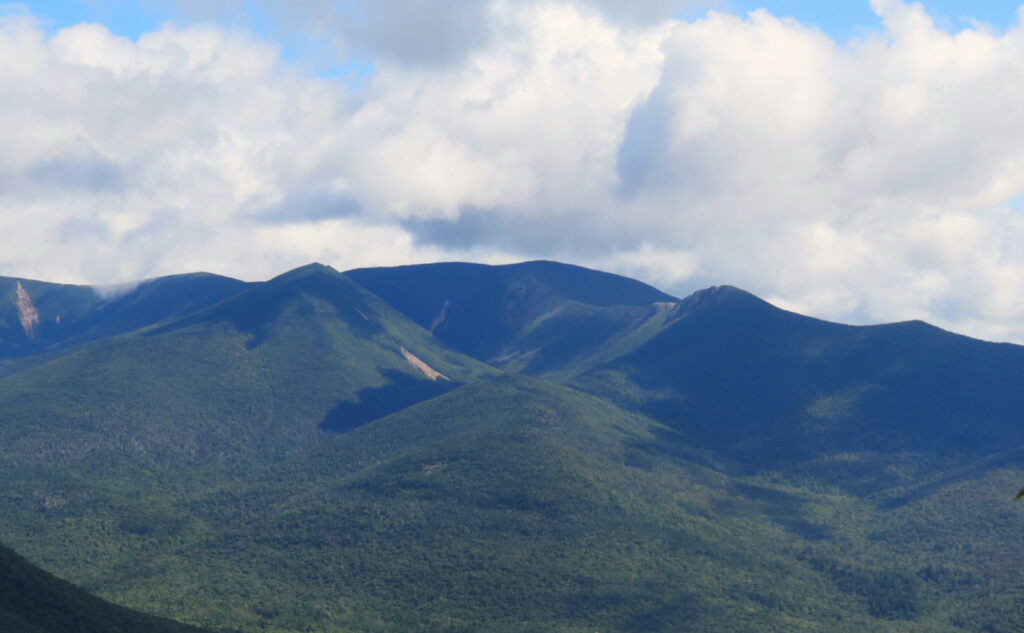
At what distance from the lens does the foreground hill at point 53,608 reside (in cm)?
11594

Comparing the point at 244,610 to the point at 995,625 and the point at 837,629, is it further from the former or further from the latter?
the point at 995,625

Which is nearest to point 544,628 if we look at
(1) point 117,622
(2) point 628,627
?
(2) point 628,627

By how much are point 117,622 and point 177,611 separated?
229 ft

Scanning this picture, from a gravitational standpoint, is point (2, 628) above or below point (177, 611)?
above

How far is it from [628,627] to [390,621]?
50.8 meters

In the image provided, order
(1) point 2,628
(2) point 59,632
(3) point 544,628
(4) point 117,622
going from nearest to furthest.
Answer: (1) point 2,628 → (2) point 59,632 → (4) point 117,622 → (3) point 544,628

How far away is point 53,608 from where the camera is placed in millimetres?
121312

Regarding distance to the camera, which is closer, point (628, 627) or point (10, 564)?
point (10, 564)

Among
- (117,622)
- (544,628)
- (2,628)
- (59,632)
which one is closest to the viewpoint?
(2,628)

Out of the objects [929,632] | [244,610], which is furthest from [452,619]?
[929,632]

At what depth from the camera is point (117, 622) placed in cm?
12581

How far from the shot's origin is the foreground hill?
116 m

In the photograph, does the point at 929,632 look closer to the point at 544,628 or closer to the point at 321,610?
the point at 544,628

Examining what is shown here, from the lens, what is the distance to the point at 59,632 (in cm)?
11575
